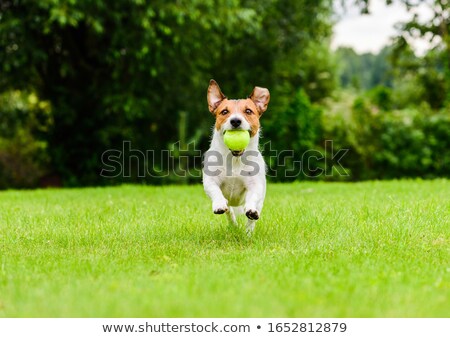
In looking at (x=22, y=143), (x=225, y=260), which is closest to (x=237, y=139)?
(x=225, y=260)

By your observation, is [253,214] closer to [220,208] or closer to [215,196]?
[220,208]

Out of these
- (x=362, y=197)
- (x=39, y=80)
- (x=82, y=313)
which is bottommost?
(x=82, y=313)

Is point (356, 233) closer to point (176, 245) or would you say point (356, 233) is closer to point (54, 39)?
point (176, 245)

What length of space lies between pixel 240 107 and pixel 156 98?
1357 cm

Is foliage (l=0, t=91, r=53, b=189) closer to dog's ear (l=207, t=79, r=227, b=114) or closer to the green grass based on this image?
the green grass

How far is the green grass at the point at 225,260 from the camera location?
4500 mm

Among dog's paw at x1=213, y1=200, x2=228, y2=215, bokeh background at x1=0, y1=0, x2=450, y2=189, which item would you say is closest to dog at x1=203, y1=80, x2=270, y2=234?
dog's paw at x1=213, y1=200, x2=228, y2=215

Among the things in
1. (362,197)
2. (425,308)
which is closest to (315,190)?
(362,197)

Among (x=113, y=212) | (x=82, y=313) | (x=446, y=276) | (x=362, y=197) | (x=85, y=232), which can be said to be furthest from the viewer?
(x=362, y=197)

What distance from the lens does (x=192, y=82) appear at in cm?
2138

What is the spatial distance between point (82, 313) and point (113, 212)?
5.60 meters

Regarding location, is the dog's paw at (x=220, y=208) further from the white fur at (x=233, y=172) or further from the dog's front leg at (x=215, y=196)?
the white fur at (x=233, y=172)

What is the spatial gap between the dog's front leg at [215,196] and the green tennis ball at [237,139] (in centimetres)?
49

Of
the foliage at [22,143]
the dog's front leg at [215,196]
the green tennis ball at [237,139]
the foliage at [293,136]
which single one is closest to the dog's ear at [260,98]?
the green tennis ball at [237,139]
